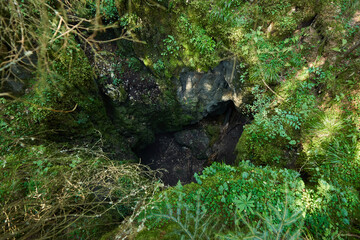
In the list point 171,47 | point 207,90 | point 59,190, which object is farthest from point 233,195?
point 171,47

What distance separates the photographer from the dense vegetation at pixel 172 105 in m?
2.14

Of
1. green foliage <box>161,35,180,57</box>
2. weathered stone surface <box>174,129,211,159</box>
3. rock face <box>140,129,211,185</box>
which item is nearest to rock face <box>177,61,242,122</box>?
green foliage <box>161,35,180,57</box>

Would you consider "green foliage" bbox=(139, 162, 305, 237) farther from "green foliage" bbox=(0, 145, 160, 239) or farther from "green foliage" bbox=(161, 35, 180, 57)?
"green foliage" bbox=(161, 35, 180, 57)

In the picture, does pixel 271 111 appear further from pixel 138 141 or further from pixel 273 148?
pixel 138 141

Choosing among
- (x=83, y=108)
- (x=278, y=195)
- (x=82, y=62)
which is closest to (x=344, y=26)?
(x=278, y=195)

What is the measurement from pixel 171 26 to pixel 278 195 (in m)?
5.38

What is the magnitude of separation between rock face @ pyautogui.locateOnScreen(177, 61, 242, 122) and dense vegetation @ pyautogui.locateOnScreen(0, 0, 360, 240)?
35 centimetres

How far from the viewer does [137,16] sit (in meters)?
5.04

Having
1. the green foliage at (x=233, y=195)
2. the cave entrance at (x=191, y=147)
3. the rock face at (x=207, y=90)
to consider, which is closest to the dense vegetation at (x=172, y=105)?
the green foliage at (x=233, y=195)

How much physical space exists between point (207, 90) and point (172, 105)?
1.60 metres

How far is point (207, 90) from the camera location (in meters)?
6.21

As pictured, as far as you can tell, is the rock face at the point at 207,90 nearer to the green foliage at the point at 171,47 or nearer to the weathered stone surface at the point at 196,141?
the green foliage at the point at 171,47

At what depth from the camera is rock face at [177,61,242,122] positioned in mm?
5695

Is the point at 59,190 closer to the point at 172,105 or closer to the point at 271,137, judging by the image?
the point at 271,137
